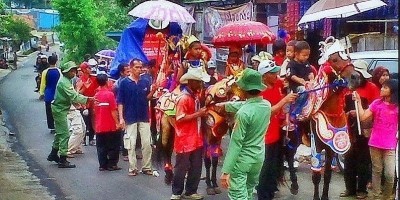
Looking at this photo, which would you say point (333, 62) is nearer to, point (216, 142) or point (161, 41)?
point (216, 142)

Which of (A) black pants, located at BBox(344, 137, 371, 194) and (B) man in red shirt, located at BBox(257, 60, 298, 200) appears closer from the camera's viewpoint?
(B) man in red shirt, located at BBox(257, 60, 298, 200)

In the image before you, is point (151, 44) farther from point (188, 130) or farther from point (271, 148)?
point (271, 148)

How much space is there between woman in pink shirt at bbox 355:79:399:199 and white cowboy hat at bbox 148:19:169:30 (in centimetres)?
482

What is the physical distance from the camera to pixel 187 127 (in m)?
8.86

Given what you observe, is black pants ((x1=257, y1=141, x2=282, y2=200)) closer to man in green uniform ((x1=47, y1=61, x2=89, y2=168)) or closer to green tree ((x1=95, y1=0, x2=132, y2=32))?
man in green uniform ((x1=47, y1=61, x2=89, y2=168))

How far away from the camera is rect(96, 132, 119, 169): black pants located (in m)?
11.8

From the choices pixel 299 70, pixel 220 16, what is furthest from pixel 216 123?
pixel 220 16

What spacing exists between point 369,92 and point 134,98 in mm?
3442

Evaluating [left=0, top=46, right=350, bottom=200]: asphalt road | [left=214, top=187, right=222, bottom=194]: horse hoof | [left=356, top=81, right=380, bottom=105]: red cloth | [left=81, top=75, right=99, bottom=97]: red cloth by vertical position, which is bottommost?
[left=0, top=46, right=350, bottom=200]: asphalt road

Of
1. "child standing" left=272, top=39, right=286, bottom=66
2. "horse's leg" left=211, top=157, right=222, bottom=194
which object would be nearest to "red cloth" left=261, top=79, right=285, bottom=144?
"horse's leg" left=211, top=157, right=222, bottom=194

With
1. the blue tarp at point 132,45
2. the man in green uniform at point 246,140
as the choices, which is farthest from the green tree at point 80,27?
the man in green uniform at point 246,140

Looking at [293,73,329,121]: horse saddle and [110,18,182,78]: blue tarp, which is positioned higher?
[110,18,182,78]: blue tarp

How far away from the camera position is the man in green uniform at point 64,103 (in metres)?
11.6

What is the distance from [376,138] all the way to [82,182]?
456cm
